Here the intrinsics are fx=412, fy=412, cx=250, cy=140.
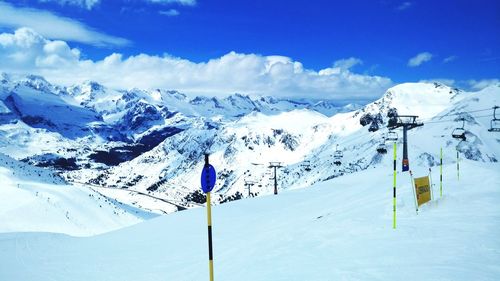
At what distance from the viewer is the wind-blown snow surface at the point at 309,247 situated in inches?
416

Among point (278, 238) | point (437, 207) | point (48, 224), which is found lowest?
point (48, 224)

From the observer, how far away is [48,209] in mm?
37438

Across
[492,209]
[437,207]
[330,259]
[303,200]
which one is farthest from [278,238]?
[303,200]

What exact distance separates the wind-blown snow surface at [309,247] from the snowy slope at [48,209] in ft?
35.7

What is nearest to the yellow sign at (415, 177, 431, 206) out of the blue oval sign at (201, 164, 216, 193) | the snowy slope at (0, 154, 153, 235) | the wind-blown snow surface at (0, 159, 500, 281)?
the wind-blown snow surface at (0, 159, 500, 281)

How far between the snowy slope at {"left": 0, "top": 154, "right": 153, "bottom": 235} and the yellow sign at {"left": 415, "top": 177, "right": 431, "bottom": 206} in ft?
91.4

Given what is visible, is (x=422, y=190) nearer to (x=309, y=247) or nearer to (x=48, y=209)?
(x=309, y=247)

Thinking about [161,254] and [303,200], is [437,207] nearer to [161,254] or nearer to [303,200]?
[161,254]

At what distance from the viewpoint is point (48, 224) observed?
34.4m

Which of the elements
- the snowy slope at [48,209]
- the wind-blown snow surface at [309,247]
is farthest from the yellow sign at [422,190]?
the snowy slope at [48,209]

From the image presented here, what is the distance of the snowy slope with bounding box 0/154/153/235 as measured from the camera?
3381 cm

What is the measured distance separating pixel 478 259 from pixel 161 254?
13.2 m

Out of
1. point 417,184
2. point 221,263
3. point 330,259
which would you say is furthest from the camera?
point 417,184

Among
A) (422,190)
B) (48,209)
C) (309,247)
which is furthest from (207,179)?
(48,209)
